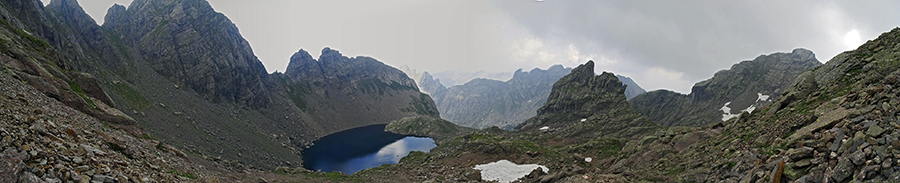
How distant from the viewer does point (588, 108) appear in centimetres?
10162

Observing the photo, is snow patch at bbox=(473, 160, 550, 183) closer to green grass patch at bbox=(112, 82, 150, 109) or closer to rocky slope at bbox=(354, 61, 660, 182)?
rocky slope at bbox=(354, 61, 660, 182)

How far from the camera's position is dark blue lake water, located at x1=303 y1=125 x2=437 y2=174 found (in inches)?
3590

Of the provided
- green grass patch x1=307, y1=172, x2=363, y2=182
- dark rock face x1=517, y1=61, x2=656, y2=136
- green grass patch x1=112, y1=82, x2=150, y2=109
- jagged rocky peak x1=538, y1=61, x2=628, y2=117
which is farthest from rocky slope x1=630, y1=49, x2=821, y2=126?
green grass patch x1=112, y1=82, x2=150, y2=109

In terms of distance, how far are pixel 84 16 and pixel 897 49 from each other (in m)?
158

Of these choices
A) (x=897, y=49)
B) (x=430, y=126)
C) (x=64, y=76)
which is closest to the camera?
(x=897, y=49)

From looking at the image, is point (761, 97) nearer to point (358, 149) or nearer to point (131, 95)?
point (358, 149)

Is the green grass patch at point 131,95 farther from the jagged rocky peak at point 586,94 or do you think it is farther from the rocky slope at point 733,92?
the rocky slope at point 733,92

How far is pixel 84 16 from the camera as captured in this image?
98438 millimetres

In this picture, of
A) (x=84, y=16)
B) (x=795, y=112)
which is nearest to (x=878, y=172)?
(x=795, y=112)

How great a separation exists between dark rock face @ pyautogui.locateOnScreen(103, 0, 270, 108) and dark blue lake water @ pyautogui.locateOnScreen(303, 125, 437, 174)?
120 feet

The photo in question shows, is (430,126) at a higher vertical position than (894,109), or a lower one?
higher

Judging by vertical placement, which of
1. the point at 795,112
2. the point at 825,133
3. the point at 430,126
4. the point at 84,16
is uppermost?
the point at 84,16

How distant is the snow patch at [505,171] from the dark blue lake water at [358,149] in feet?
175

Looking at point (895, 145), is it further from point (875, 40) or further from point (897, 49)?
point (875, 40)
